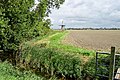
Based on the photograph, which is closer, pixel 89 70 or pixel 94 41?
pixel 89 70

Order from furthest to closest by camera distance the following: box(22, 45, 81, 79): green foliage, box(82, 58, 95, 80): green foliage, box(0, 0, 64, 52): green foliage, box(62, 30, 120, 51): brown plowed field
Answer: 1. box(62, 30, 120, 51): brown plowed field
2. box(0, 0, 64, 52): green foliage
3. box(22, 45, 81, 79): green foliage
4. box(82, 58, 95, 80): green foliage

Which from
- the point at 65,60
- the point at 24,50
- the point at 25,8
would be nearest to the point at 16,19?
the point at 25,8

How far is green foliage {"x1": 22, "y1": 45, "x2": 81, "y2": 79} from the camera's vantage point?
Result: 17.5 meters

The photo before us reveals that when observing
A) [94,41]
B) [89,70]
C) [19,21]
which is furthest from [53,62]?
[94,41]

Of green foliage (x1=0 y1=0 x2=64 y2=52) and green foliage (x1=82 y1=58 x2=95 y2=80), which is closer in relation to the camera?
green foliage (x1=82 y1=58 x2=95 y2=80)

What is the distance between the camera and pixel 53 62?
1881cm

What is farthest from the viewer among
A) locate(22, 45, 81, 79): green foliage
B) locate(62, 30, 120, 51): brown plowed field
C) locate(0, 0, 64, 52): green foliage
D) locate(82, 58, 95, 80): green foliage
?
locate(62, 30, 120, 51): brown plowed field

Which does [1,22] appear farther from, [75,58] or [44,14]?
[75,58]

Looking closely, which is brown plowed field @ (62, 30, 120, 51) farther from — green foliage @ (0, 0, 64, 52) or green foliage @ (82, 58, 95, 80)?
green foliage @ (82, 58, 95, 80)

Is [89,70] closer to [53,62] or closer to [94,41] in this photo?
[53,62]

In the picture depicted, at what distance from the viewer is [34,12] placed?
2247cm

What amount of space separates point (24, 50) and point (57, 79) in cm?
548

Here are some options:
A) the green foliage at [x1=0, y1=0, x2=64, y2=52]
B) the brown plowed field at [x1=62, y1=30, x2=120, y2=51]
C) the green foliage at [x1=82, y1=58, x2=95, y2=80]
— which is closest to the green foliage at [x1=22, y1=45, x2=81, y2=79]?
the green foliage at [x1=82, y1=58, x2=95, y2=80]

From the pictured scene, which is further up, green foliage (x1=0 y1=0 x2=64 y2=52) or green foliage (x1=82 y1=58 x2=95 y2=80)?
green foliage (x1=0 y1=0 x2=64 y2=52)
